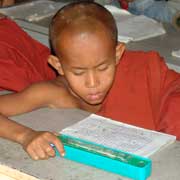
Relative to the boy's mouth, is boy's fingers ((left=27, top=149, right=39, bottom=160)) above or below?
above

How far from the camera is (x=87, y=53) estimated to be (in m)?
1.42

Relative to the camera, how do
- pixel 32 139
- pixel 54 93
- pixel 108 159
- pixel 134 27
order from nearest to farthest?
pixel 108 159 < pixel 32 139 < pixel 54 93 < pixel 134 27

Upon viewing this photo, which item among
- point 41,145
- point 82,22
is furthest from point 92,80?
point 41,145

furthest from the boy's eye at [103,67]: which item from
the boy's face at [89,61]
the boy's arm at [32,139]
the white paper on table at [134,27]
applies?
the white paper on table at [134,27]

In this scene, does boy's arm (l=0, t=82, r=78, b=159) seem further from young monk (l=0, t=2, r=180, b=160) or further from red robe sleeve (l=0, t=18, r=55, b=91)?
red robe sleeve (l=0, t=18, r=55, b=91)

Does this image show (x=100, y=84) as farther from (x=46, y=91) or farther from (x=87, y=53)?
(x=46, y=91)

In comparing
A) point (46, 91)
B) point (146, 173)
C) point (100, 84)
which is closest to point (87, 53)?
point (100, 84)

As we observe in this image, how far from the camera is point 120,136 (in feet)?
4.19

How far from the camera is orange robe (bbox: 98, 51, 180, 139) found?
1681 mm

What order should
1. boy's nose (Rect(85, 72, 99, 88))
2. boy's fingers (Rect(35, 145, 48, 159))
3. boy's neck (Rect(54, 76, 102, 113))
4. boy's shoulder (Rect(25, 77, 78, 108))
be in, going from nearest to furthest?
boy's fingers (Rect(35, 145, 48, 159)), boy's nose (Rect(85, 72, 99, 88)), boy's shoulder (Rect(25, 77, 78, 108)), boy's neck (Rect(54, 76, 102, 113))

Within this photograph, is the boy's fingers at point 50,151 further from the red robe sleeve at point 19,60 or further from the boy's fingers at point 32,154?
the red robe sleeve at point 19,60

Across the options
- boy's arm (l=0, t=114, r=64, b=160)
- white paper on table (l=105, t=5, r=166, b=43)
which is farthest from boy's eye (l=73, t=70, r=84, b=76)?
white paper on table (l=105, t=5, r=166, b=43)

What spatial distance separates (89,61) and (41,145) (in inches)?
11.8

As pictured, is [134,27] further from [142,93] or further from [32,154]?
[32,154]
